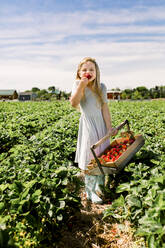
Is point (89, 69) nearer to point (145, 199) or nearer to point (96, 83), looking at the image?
point (96, 83)

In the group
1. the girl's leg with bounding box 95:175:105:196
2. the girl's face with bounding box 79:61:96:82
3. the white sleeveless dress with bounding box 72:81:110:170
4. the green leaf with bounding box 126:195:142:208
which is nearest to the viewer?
the green leaf with bounding box 126:195:142:208

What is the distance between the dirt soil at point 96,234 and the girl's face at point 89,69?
5.83 feet

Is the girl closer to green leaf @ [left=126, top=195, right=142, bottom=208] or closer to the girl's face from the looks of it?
the girl's face

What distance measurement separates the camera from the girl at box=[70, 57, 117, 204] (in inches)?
121

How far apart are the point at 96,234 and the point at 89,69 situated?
2004 mm

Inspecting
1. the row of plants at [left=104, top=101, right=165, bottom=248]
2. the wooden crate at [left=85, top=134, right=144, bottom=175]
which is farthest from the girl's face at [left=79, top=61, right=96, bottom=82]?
the row of plants at [left=104, top=101, right=165, bottom=248]

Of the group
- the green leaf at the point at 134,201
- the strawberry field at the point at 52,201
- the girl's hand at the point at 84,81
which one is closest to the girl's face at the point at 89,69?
the girl's hand at the point at 84,81

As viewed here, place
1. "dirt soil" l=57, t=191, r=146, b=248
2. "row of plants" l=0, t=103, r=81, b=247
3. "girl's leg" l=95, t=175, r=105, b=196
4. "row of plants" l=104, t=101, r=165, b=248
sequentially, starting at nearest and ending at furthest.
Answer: "row of plants" l=104, t=101, r=165, b=248, "row of plants" l=0, t=103, r=81, b=247, "dirt soil" l=57, t=191, r=146, b=248, "girl's leg" l=95, t=175, r=105, b=196

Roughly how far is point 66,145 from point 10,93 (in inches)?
3597

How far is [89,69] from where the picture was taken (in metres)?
3.08

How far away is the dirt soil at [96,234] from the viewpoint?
2.43 metres

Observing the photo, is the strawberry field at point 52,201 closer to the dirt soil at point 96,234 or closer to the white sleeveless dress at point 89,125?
the dirt soil at point 96,234

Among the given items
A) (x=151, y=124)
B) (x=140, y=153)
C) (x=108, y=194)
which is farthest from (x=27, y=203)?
(x=151, y=124)

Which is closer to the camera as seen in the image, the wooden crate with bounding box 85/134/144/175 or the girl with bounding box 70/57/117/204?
the wooden crate with bounding box 85/134/144/175
